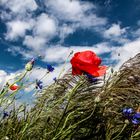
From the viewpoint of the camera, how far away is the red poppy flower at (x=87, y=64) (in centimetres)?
492

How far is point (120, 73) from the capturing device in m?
5.57

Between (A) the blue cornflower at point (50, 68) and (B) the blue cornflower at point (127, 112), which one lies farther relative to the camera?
(A) the blue cornflower at point (50, 68)

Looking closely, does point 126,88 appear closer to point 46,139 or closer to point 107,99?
point 107,99

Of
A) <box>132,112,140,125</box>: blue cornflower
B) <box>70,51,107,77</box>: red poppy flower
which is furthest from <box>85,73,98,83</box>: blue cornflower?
<box>132,112,140,125</box>: blue cornflower

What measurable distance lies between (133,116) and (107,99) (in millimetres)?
334

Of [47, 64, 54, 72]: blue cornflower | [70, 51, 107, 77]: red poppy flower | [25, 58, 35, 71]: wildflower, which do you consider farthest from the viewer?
[47, 64, 54, 72]: blue cornflower

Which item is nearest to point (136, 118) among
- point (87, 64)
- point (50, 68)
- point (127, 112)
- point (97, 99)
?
point (127, 112)

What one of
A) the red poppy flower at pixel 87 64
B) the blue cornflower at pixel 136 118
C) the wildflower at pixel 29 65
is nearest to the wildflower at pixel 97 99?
the red poppy flower at pixel 87 64

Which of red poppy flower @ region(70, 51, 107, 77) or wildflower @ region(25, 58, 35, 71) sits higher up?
red poppy flower @ region(70, 51, 107, 77)

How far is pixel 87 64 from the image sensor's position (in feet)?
16.2

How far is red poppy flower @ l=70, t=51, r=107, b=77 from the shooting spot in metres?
4.92

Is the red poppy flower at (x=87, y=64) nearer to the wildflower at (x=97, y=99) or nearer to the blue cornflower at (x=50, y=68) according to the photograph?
the wildflower at (x=97, y=99)

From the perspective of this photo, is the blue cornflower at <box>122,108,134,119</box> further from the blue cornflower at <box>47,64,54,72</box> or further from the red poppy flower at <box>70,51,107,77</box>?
the blue cornflower at <box>47,64,54,72</box>

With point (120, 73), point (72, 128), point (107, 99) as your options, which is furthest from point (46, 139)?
point (120, 73)
